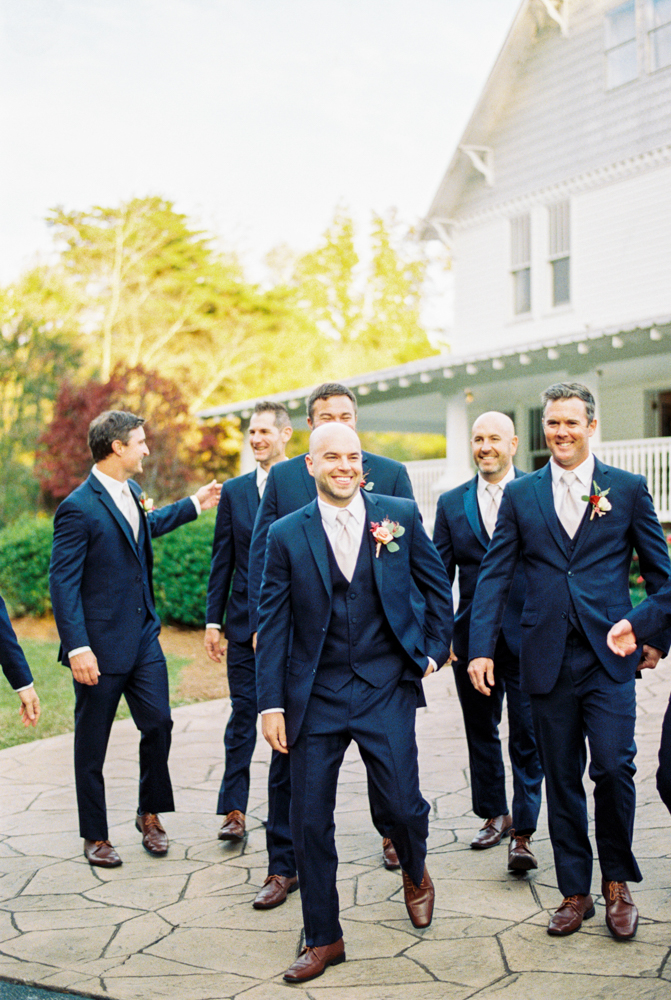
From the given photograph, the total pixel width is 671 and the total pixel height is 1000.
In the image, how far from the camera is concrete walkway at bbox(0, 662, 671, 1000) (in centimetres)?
392

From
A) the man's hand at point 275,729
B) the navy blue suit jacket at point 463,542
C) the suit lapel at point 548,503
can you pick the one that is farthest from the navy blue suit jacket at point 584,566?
the man's hand at point 275,729

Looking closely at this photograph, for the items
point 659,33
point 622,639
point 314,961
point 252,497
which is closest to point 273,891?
point 314,961

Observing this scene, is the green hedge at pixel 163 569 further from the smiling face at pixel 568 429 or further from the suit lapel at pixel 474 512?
the smiling face at pixel 568 429

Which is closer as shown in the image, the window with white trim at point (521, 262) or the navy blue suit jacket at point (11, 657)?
the navy blue suit jacket at point (11, 657)

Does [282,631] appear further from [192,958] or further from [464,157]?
[464,157]

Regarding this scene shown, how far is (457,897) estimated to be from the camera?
4809mm

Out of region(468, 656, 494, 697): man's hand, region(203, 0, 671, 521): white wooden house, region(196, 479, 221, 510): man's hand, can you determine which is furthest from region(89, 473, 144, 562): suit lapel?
region(203, 0, 671, 521): white wooden house

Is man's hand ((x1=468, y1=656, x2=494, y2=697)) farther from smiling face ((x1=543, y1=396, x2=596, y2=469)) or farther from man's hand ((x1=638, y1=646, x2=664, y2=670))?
smiling face ((x1=543, y1=396, x2=596, y2=469))

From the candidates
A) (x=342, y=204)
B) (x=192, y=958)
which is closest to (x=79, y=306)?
(x=342, y=204)

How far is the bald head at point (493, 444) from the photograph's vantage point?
5.45 metres

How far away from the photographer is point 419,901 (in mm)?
4395

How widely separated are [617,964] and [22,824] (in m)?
3.79

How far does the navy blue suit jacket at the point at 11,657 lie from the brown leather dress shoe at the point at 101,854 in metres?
1.19

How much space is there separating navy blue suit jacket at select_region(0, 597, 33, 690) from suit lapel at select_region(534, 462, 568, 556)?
2409mm
